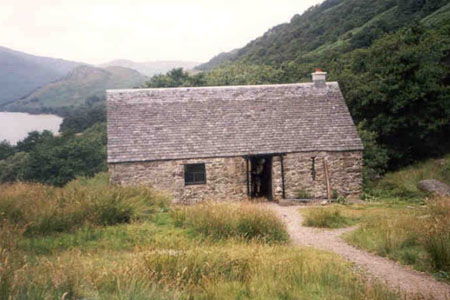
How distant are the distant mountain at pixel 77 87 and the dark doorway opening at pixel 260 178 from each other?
51113 mm

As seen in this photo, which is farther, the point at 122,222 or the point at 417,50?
the point at 417,50

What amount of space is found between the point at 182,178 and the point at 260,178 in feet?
15.5

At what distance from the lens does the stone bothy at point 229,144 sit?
16.9 meters

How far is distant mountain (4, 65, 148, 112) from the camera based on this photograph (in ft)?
222

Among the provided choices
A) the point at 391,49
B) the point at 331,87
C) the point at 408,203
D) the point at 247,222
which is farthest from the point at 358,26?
the point at 247,222

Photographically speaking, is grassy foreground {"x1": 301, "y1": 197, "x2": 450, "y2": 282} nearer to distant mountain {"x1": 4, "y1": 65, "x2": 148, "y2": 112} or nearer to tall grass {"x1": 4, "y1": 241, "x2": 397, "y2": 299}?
tall grass {"x1": 4, "y1": 241, "x2": 397, "y2": 299}

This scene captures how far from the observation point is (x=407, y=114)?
21125 mm

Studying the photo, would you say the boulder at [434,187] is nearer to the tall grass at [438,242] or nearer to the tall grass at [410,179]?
the tall grass at [410,179]

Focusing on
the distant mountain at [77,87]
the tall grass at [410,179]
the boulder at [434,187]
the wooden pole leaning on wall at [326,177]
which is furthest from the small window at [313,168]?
the distant mountain at [77,87]

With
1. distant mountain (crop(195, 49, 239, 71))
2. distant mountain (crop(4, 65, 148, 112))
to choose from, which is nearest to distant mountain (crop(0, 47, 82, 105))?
distant mountain (crop(4, 65, 148, 112))

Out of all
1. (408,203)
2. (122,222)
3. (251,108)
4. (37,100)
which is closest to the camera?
(122,222)

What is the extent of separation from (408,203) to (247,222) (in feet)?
30.4

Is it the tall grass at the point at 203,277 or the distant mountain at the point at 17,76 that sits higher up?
the distant mountain at the point at 17,76

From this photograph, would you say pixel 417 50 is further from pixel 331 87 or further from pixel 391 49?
pixel 331 87
